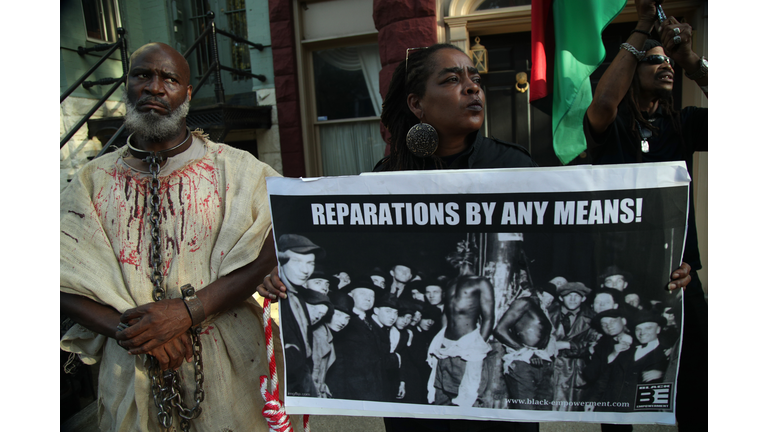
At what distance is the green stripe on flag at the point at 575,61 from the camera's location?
7.28 feet

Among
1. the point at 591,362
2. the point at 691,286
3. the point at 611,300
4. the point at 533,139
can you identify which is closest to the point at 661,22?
the point at 691,286

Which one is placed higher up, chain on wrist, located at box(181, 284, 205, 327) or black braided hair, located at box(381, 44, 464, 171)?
black braided hair, located at box(381, 44, 464, 171)

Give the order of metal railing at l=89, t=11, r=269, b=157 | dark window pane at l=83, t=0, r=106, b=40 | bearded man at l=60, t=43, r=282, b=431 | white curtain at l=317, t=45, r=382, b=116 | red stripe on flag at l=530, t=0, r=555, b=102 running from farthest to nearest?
1. dark window pane at l=83, t=0, r=106, b=40
2. white curtain at l=317, t=45, r=382, b=116
3. metal railing at l=89, t=11, r=269, b=157
4. red stripe on flag at l=530, t=0, r=555, b=102
5. bearded man at l=60, t=43, r=282, b=431

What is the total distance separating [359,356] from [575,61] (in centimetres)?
196

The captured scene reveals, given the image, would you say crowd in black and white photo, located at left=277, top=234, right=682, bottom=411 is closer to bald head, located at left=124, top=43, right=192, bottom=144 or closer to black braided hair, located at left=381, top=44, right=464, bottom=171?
black braided hair, located at left=381, top=44, right=464, bottom=171

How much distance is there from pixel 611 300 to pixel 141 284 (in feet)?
5.36

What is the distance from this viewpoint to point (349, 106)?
246 inches

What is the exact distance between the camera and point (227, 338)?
1.73 metres

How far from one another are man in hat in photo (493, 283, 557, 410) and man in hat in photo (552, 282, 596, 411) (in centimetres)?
2

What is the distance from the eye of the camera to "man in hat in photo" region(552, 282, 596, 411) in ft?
3.89

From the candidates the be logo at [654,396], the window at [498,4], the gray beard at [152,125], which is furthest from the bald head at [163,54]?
the window at [498,4]

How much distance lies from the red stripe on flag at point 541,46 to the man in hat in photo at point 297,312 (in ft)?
5.67

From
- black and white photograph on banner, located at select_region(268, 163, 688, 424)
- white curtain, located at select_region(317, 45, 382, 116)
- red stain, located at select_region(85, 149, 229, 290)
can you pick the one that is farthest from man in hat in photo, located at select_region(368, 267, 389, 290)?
white curtain, located at select_region(317, 45, 382, 116)

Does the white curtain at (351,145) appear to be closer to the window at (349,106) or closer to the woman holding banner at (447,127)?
the window at (349,106)
